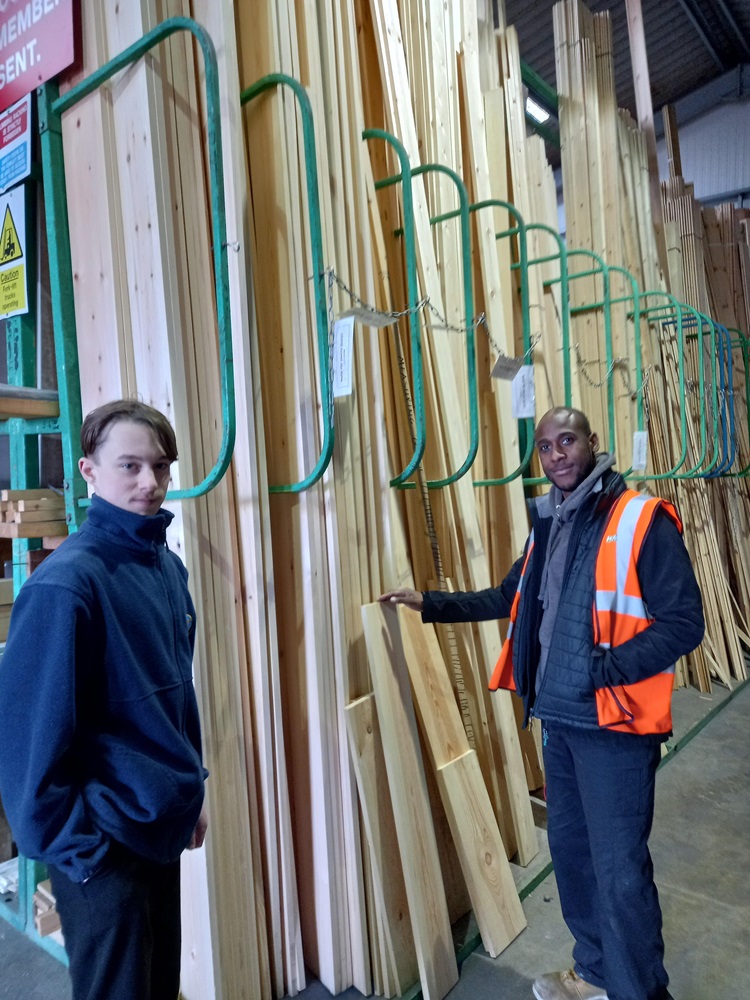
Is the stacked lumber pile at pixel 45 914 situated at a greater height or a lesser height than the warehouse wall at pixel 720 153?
lesser

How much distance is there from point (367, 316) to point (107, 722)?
123 cm

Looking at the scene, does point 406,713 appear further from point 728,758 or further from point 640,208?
point 640,208

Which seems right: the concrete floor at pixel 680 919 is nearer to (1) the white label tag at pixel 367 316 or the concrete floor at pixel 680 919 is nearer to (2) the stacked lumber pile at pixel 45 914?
(2) the stacked lumber pile at pixel 45 914

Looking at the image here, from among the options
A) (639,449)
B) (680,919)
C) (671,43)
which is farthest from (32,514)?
(671,43)

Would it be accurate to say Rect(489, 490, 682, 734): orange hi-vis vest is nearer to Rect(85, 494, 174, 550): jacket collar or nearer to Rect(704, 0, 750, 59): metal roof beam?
Rect(85, 494, 174, 550): jacket collar

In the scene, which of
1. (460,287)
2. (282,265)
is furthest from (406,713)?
(460,287)

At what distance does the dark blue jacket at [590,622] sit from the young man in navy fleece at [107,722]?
1.04 meters

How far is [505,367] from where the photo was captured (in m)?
2.53

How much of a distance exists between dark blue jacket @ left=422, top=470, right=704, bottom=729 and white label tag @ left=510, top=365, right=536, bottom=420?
1.78 feet

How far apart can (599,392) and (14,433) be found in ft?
11.4

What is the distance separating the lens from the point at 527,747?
3.36 meters

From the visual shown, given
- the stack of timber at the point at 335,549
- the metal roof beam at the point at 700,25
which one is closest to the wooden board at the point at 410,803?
the stack of timber at the point at 335,549

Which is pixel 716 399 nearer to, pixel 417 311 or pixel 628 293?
pixel 628 293

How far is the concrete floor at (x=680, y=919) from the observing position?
7.30ft
